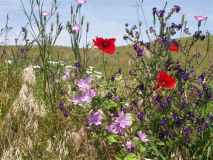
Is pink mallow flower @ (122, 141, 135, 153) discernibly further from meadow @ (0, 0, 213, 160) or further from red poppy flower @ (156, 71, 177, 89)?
red poppy flower @ (156, 71, 177, 89)

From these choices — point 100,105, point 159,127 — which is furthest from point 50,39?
point 159,127

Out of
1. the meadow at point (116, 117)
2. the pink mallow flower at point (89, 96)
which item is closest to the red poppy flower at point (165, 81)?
the meadow at point (116, 117)

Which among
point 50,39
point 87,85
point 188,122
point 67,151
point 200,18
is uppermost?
point 200,18

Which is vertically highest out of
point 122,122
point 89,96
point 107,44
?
point 107,44

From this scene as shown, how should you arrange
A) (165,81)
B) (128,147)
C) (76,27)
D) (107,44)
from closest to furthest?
(128,147)
(165,81)
(76,27)
(107,44)

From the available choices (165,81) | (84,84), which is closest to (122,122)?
(84,84)

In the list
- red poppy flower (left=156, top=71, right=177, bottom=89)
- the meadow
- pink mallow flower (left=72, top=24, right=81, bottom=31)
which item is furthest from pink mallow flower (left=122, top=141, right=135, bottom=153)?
pink mallow flower (left=72, top=24, right=81, bottom=31)

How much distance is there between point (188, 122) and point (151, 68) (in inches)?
25.1

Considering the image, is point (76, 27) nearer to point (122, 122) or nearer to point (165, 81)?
point (165, 81)

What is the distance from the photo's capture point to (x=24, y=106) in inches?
99.3

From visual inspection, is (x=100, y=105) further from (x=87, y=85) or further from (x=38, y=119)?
(x=38, y=119)

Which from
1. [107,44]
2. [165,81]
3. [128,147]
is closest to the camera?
[128,147]

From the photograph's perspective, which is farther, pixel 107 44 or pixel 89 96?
pixel 107 44

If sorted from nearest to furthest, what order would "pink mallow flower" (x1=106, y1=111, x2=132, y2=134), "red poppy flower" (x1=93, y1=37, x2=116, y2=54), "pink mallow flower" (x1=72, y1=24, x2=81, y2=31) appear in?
1. "pink mallow flower" (x1=106, y1=111, x2=132, y2=134)
2. "pink mallow flower" (x1=72, y1=24, x2=81, y2=31)
3. "red poppy flower" (x1=93, y1=37, x2=116, y2=54)
